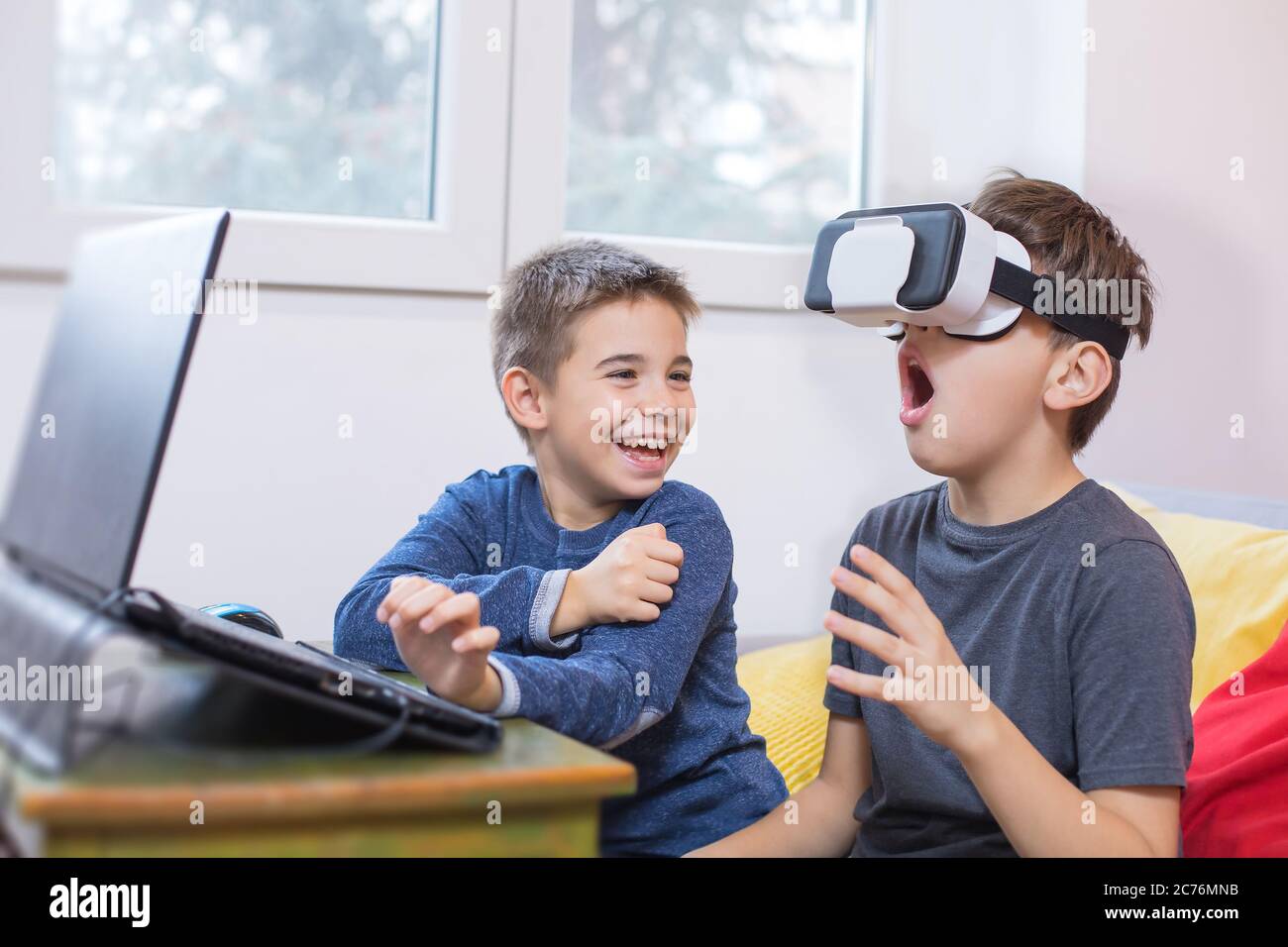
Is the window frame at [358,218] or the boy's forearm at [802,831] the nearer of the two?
the boy's forearm at [802,831]

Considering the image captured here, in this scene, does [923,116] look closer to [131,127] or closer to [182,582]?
[131,127]

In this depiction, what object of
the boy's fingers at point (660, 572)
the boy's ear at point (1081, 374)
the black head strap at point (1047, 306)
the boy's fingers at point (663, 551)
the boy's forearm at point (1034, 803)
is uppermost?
the black head strap at point (1047, 306)

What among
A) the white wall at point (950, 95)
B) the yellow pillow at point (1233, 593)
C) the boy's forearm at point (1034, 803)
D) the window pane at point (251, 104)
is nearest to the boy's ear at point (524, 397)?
the boy's forearm at point (1034, 803)

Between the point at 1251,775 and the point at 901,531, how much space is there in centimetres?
38

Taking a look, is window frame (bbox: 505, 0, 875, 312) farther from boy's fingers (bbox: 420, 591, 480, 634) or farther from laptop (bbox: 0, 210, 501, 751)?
boy's fingers (bbox: 420, 591, 480, 634)

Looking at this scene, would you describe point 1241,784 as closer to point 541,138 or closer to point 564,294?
point 564,294

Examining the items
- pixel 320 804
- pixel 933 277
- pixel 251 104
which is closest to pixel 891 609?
pixel 933 277

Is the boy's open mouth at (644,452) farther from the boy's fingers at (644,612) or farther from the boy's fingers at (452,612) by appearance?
the boy's fingers at (452,612)

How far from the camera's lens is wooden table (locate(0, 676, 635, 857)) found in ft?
1.88

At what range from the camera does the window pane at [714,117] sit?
2.14m

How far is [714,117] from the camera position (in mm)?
2246

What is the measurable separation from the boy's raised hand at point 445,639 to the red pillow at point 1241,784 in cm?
71

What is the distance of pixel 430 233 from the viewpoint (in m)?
1.95
